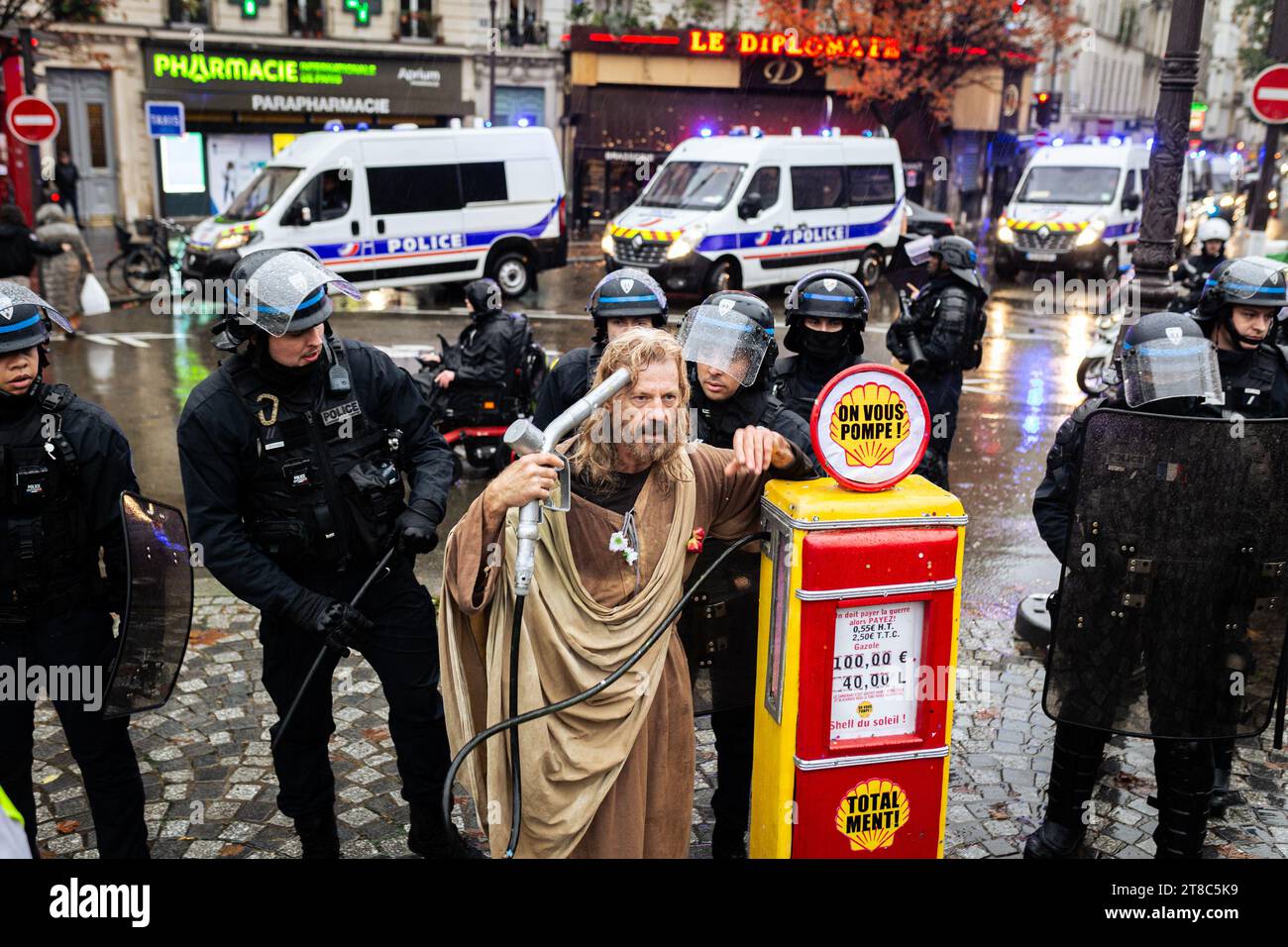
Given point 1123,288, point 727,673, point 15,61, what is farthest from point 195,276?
point 727,673

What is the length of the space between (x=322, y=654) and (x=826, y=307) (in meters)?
2.65

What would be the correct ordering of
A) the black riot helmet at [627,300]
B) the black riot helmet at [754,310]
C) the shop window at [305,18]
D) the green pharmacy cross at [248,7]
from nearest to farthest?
1. the black riot helmet at [754,310]
2. the black riot helmet at [627,300]
3. the green pharmacy cross at [248,7]
4. the shop window at [305,18]

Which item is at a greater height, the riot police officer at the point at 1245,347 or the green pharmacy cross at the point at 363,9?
the green pharmacy cross at the point at 363,9

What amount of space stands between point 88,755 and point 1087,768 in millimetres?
3078

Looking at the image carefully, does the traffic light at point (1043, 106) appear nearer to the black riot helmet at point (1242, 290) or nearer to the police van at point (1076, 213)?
the police van at point (1076, 213)

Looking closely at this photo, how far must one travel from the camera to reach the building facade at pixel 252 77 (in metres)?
26.3

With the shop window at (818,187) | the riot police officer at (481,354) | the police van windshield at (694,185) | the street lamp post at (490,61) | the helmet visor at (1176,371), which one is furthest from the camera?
the street lamp post at (490,61)

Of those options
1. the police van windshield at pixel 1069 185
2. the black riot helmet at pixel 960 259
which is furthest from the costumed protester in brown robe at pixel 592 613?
the police van windshield at pixel 1069 185

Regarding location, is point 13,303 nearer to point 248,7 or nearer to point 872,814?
point 872,814

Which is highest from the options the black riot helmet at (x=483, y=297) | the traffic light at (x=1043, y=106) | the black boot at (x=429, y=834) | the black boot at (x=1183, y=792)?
the traffic light at (x=1043, y=106)

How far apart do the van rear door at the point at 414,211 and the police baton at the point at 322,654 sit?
13.0 meters

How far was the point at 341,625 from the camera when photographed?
346cm

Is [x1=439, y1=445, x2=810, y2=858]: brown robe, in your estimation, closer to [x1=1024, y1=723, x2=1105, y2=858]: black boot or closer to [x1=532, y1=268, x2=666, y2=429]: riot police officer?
[x1=1024, y1=723, x2=1105, y2=858]: black boot

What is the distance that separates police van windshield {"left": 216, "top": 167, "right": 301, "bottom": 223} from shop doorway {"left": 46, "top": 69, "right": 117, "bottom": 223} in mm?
11195
